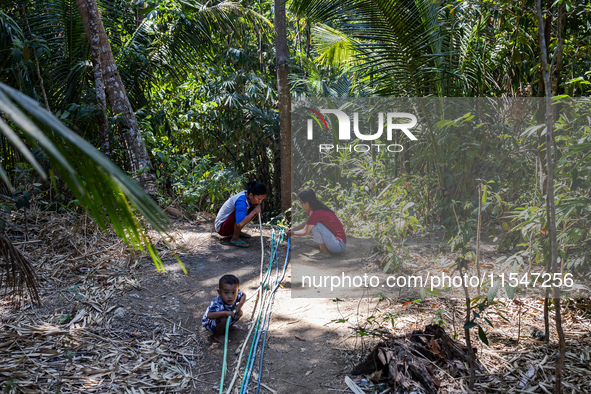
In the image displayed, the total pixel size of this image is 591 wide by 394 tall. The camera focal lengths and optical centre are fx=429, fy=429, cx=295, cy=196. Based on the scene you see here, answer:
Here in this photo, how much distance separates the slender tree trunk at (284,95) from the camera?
22.0ft

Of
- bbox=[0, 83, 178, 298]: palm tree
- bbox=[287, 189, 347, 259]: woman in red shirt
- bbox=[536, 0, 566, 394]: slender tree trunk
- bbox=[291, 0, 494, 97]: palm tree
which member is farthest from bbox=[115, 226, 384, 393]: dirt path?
bbox=[291, 0, 494, 97]: palm tree

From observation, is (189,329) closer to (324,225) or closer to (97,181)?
(324,225)

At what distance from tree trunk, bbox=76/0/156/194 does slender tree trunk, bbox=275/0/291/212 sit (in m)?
2.27

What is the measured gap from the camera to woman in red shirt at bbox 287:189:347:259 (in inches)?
193

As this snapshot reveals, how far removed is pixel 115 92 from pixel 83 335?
12.6 ft

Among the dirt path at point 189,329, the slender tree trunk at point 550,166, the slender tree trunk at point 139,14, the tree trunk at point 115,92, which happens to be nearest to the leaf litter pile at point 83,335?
the dirt path at point 189,329

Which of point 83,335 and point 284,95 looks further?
point 284,95

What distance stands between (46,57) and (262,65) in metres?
4.53

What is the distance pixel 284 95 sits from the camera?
7121 mm

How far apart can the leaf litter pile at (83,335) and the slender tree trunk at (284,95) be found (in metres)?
3.36

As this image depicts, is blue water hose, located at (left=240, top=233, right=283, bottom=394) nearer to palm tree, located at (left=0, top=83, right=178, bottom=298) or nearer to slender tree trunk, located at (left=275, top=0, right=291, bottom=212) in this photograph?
palm tree, located at (left=0, top=83, right=178, bottom=298)

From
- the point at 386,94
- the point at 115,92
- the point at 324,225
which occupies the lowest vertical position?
the point at 324,225

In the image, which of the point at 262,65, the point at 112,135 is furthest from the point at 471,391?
the point at 262,65

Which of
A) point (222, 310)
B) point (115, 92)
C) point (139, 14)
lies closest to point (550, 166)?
point (222, 310)
